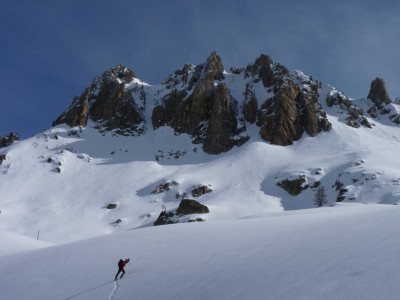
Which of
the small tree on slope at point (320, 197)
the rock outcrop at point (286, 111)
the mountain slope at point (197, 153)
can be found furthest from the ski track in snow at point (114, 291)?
the rock outcrop at point (286, 111)

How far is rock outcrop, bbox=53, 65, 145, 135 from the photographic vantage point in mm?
123562

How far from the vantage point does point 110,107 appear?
129125 mm

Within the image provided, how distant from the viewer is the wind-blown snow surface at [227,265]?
9617 mm

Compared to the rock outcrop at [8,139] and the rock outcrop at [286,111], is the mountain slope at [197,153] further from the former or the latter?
the rock outcrop at [8,139]

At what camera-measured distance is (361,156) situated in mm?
82688

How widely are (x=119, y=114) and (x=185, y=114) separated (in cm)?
2268

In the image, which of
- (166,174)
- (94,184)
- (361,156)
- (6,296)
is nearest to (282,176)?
(361,156)

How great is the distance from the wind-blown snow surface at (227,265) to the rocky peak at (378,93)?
129426mm

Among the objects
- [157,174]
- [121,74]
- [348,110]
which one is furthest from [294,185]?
[121,74]

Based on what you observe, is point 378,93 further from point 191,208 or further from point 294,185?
point 191,208

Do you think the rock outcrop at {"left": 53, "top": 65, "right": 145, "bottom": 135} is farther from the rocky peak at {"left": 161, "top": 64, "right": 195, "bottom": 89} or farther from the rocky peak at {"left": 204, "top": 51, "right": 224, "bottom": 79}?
the rocky peak at {"left": 204, "top": 51, "right": 224, "bottom": 79}

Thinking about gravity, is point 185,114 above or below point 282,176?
above

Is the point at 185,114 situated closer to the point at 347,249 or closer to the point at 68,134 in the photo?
the point at 68,134

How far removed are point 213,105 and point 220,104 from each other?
92.4 inches
